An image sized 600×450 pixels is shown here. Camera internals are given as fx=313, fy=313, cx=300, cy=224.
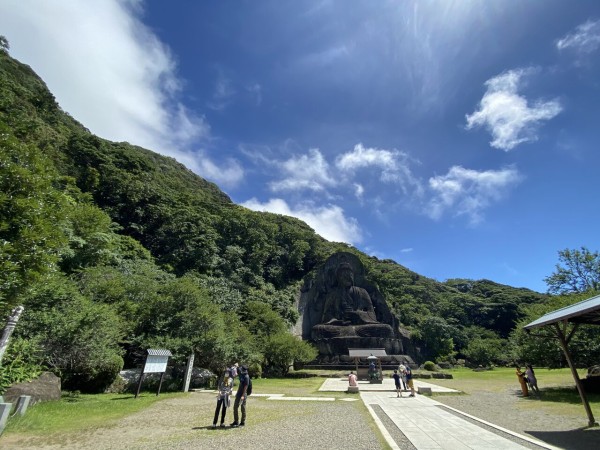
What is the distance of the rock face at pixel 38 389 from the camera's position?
873 cm

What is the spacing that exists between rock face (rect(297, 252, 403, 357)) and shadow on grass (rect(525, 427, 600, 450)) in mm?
27839

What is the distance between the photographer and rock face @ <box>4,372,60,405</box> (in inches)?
344

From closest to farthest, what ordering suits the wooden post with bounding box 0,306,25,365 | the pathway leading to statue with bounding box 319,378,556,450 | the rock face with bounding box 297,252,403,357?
the pathway leading to statue with bounding box 319,378,556,450
the wooden post with bounding box 0,306,25,365
the rock face with bounding box 297,252,403,357

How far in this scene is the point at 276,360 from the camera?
24656 millimetres

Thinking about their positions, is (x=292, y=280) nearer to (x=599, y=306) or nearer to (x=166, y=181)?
(x=166, y=181)

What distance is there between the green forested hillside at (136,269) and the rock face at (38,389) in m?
0.63

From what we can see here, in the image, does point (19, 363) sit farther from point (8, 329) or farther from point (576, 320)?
point (576, 320)

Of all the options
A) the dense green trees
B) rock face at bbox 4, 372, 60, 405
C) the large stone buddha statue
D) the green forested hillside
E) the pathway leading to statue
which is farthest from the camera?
the large stone buddha statue

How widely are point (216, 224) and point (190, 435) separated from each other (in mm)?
45113

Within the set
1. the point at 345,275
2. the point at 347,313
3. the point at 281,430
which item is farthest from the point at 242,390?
the point at 345,275

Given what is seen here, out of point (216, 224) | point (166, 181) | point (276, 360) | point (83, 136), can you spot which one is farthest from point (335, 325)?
point (83, 136)

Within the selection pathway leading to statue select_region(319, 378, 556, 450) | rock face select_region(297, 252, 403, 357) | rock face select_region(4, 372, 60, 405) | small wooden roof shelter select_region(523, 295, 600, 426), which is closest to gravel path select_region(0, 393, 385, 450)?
pathway leading to statue select_region(319, 378, 556, 450)

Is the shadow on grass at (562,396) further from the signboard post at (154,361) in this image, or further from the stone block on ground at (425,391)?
the signboard post at (154,361)

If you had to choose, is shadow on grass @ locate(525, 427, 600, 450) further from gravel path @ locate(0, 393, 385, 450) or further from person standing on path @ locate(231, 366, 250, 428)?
person standing on path @ locate(231, 366, 250, 428)
